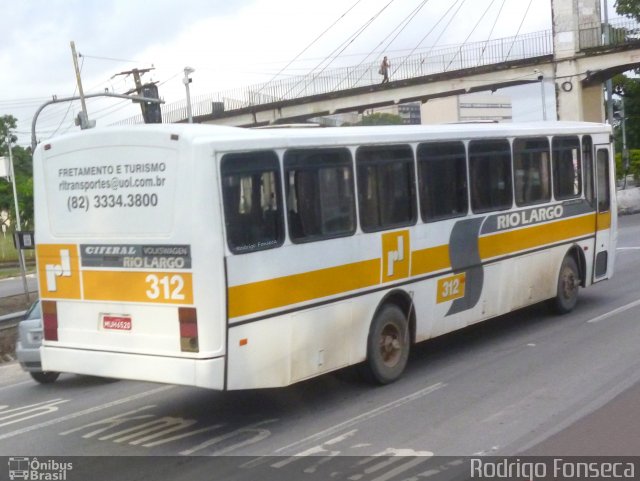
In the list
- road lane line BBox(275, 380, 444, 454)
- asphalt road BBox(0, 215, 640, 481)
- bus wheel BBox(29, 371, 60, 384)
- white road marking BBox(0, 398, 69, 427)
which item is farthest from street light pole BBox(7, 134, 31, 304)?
road lane line BBox(275, 380, 444, 454)

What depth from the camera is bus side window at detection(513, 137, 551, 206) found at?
12.9 metres

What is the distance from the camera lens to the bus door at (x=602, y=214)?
1493cm

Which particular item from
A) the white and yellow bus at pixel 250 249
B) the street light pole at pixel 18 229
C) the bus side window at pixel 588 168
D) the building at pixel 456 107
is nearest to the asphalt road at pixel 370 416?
the white and yellow bus at pixel 250 249

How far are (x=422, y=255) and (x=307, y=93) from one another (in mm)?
39835

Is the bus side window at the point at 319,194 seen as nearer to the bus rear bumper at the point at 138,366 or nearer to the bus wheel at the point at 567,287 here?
the bus rear bumper at the point at 138,366

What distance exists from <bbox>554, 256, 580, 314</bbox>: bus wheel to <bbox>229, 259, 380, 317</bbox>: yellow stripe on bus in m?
5.00

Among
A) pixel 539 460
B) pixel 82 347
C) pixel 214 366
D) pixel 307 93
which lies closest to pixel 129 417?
pixel 82 347

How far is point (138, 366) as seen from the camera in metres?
8.65

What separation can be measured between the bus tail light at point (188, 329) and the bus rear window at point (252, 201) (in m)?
0.68

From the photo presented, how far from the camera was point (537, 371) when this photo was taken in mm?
10695

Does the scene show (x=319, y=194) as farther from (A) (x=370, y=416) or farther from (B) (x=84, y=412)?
(B) (x=84, y=412)

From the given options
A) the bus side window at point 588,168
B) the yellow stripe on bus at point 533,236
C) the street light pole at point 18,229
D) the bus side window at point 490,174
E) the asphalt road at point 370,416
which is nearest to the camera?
the asphalt road at point 370,416

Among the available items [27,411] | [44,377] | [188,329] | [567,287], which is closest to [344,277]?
[188,329]

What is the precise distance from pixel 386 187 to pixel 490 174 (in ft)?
7.85
